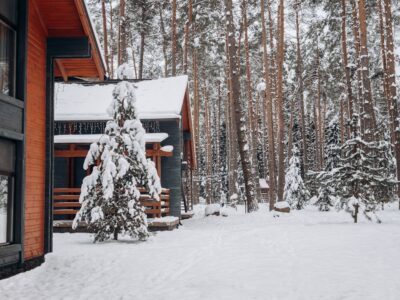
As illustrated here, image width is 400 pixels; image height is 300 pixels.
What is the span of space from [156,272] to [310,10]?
2731 cm

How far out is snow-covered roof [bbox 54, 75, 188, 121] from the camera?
18703mm

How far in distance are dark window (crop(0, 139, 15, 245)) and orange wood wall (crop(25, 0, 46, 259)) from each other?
0.56 metres

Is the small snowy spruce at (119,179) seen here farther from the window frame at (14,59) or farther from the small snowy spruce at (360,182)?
the small snowy spruce at (360,182)

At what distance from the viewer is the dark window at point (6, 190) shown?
327 inches

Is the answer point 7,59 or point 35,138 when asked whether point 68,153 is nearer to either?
point 35,138

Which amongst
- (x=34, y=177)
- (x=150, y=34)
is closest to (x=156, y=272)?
(x=34, y=177)

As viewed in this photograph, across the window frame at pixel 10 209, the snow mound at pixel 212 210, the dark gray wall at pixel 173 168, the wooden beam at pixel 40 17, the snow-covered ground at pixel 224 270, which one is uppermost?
the wooden beam at pixel 40 17

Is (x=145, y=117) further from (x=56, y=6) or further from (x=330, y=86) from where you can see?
(x=330, y=86)

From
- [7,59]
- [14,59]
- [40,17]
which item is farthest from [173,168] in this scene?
[7,59]

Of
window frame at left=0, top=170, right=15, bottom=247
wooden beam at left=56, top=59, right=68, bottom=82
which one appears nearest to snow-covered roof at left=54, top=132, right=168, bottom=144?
wooden beam at left=56, top=59, right=68, bottom=82

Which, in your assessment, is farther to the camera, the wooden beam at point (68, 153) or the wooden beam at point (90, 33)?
the wooden beam at point (68, 153)

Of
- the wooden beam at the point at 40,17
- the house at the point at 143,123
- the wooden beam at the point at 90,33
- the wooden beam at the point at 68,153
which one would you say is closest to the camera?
the wooden beam at the point at 90,33

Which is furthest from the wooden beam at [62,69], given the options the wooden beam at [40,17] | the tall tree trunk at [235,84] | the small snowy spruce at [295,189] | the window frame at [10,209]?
the small snowy spruce at [295,189]

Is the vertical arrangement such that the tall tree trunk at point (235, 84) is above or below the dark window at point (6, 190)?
above
